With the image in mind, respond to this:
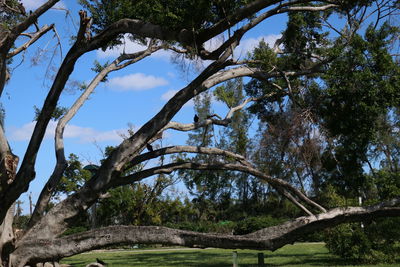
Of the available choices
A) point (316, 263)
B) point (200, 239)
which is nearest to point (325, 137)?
point (200, 239)

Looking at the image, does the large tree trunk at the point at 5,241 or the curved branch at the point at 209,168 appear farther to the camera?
the curved branch at the point at 209,168

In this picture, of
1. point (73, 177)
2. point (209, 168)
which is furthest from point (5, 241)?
point (73, 177)

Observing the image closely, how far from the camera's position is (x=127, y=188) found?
129 feet

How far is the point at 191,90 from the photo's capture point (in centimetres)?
1028

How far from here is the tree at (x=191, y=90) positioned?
9047mm

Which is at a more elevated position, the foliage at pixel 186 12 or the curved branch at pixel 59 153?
the foliage at pixel 186 12

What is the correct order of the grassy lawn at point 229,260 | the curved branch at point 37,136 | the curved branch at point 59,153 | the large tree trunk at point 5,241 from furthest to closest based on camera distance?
1. the grassy lawn at point 229,260
2. the curved branch at point 59,153
3. the curved branch at point 37,136
4. the large tree trunk at point 5,241

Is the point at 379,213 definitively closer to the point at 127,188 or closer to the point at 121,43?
the point at 121,43

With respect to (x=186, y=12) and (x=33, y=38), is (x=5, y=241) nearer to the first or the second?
(x=33, y=38)

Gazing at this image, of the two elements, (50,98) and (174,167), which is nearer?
(50,98)

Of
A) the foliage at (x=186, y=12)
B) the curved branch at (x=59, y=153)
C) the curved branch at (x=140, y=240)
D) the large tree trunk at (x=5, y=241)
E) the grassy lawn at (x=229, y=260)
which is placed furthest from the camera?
the grassy lawn at (x=229, y=260)

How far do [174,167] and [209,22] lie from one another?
4257mm

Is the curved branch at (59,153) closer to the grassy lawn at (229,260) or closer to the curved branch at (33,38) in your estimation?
the curved branch at (33,38)

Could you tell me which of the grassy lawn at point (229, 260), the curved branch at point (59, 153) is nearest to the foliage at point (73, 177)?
the grassy lawn at point (229, 260)
